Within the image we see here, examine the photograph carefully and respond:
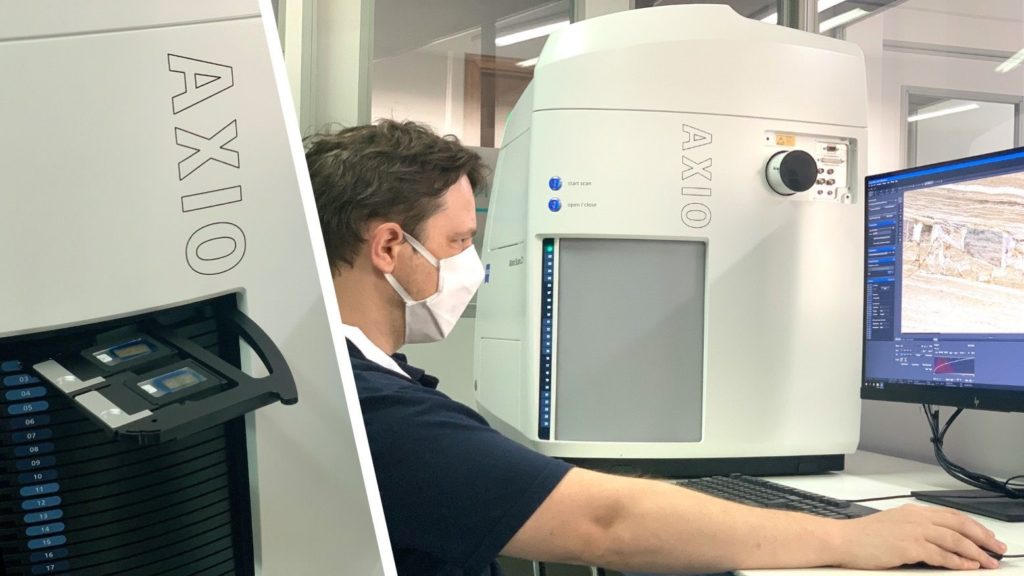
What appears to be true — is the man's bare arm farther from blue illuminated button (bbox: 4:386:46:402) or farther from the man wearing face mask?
blue illuminated button (bbox: 4:386:46:402)

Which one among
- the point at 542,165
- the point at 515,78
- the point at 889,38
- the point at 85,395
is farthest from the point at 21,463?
the point at 889,38

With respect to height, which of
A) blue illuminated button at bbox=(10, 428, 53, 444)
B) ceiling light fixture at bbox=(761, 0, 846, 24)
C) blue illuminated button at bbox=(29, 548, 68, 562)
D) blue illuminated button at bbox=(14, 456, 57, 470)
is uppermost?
ceiling light fixture at bbox=(761, 0, 846, 24)

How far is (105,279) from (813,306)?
1392 mm

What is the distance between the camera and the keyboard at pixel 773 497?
1121 millimetres

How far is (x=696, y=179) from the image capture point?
5.04 ft

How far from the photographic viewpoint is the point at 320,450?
39 cm

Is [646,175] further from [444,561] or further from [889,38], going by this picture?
[889,38]

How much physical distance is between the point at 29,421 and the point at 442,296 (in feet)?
2.82

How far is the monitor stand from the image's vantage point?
117 cm

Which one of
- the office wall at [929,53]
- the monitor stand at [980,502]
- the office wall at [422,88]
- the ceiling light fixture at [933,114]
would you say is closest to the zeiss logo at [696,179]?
the monitor stand at [980,502]

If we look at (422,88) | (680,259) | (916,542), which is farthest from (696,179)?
(422,88)

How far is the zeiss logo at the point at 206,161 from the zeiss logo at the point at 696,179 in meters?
1.24

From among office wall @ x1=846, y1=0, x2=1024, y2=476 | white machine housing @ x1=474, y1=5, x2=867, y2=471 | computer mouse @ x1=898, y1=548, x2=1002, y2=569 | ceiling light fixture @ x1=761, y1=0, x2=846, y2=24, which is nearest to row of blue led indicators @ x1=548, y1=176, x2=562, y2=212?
white machine housing @ x1=474, y1=5, x2=867, y2=471

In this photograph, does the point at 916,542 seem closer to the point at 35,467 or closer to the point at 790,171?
the point at 790,171
